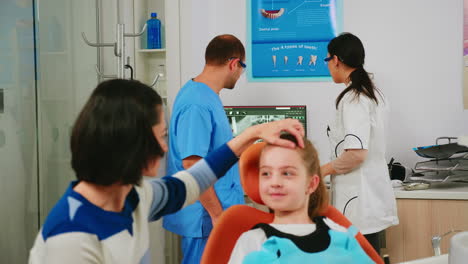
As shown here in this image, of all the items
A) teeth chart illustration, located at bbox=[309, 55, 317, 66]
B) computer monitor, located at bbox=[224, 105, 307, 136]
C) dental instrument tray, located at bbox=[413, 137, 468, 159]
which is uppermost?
teeth chart illustration, located at bbox=[309, 55, 317, 66]

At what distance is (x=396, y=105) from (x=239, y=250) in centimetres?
212

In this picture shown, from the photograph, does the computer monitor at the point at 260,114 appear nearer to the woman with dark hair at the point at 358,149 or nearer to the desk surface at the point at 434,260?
the woman with dark hair at the point at 358,149

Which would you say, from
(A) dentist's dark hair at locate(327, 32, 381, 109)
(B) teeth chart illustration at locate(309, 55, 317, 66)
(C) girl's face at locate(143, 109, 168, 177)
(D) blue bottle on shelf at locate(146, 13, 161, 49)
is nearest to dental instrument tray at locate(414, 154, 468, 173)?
(A) dentist's dark hair at locate(327, 32, 381, 109)

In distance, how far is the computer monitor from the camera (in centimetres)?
322

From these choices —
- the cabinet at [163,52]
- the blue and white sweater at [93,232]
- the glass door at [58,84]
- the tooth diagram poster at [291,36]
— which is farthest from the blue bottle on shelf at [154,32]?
the blue and white sweater at [93,232]

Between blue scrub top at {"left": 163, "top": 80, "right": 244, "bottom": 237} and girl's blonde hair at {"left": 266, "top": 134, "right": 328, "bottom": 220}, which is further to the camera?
blue scrub top at {"left": 163, "top": 80, "right": 244, "bottom": 237}

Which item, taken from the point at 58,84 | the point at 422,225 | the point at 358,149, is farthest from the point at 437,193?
the point at 58,84

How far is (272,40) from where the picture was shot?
11.0ft

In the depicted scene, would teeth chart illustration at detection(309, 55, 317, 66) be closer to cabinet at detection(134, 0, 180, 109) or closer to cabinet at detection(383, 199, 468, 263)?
cabinet at detection(134, 0, 180, 109)

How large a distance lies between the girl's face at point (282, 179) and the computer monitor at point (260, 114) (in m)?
1.75

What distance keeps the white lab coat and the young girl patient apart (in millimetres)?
769

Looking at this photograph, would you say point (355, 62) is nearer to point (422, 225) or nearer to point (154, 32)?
point (422, 225)

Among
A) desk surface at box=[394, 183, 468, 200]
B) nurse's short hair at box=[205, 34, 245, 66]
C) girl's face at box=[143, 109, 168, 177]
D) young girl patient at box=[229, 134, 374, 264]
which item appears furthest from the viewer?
desk surface at box=[394, 183, 468, 200]

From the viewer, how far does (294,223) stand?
146 cm
